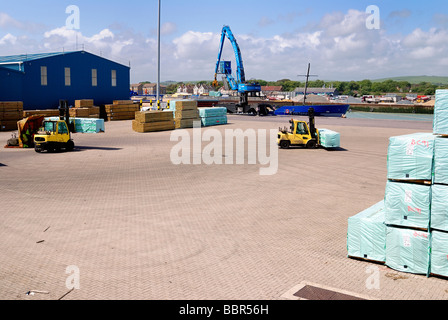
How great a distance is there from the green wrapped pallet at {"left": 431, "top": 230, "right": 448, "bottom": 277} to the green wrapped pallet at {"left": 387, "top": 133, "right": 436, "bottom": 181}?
127 centimetres

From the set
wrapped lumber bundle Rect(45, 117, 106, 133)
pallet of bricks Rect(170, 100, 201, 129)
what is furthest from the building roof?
pallet of bricks Rect(170, 100, 201, 129)

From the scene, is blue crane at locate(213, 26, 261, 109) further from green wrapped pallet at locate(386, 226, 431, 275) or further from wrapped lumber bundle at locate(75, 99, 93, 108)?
green wrapped pallet at locate(386, 226, 431, 275)

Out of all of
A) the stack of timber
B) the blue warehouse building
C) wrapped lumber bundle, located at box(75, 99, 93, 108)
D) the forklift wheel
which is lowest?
the forklift wheel

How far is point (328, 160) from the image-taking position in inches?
1036

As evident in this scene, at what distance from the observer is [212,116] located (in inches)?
1884

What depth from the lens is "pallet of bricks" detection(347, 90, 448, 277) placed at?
9.91 m

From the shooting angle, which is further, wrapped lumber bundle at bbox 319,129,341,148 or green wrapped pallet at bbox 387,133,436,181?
wrapped lumber bundle at bbox 319,129,341,148

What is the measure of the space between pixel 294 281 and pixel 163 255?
339 cm

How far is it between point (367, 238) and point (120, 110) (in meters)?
48.2

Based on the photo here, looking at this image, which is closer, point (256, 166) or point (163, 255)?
point (163, 255)

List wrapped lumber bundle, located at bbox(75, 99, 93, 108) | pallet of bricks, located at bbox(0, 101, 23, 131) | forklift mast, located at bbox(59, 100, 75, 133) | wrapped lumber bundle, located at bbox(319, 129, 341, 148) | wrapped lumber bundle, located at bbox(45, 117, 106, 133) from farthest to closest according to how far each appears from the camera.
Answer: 1. wrapped lumber bundle, located at bbox(75, 99, 93, 108)
2. pallet of bricks, located at bbox(0, 101, 23, 131)
3. wrapped lumber bundle, located at bbox(45, 117, 106, 133)
4. wrapped lumber bundle, located at bbox(319, 129, 341, 148)
5. forklift mast, located at bbox(59, 100, 75, 133)
